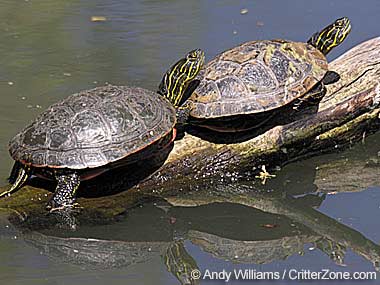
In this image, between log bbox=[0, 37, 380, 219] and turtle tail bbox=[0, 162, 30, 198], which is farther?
log bbox=[0, 37, 380, 219]

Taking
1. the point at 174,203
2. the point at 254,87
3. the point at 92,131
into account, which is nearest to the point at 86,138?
the point at 92,131

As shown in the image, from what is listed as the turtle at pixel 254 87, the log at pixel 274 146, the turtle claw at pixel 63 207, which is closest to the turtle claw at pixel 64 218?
the turtle claw at pixel 63 207

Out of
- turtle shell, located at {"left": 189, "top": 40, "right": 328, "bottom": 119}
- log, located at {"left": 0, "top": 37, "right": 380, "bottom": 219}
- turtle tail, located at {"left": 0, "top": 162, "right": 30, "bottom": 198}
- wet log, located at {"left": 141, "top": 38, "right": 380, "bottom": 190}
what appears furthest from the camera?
turtle shell, located at {"left": 189, "top": 40, "right": 328, "bottom": 119}

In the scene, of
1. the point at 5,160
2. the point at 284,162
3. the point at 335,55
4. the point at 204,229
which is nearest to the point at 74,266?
the point at 204,229

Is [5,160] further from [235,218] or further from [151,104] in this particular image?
[235,218]

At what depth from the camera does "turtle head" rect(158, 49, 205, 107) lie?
5.80 m

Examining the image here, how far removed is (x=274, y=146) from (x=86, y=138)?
4.71 feet

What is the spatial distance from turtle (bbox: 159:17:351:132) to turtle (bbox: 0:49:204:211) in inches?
17.6

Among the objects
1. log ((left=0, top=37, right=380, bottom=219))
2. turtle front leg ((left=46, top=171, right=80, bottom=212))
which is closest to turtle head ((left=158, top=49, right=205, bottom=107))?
log ((left=0, top=37, right=380, bottom=219))

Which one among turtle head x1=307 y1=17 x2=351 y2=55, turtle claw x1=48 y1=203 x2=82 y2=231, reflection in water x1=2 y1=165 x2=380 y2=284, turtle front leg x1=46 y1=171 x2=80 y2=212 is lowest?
reflection in water x1=2 y1=165 x2=380 y2=284

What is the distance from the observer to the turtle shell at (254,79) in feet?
19.0

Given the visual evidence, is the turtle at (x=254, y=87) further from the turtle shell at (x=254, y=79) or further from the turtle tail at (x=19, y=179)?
the turtle tail at (x=19, y=179)

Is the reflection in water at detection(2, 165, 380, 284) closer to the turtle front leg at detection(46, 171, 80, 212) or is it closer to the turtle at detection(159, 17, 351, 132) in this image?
the turtle front leg at detection(46, 171, 80, 212)

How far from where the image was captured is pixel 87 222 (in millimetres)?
5215
